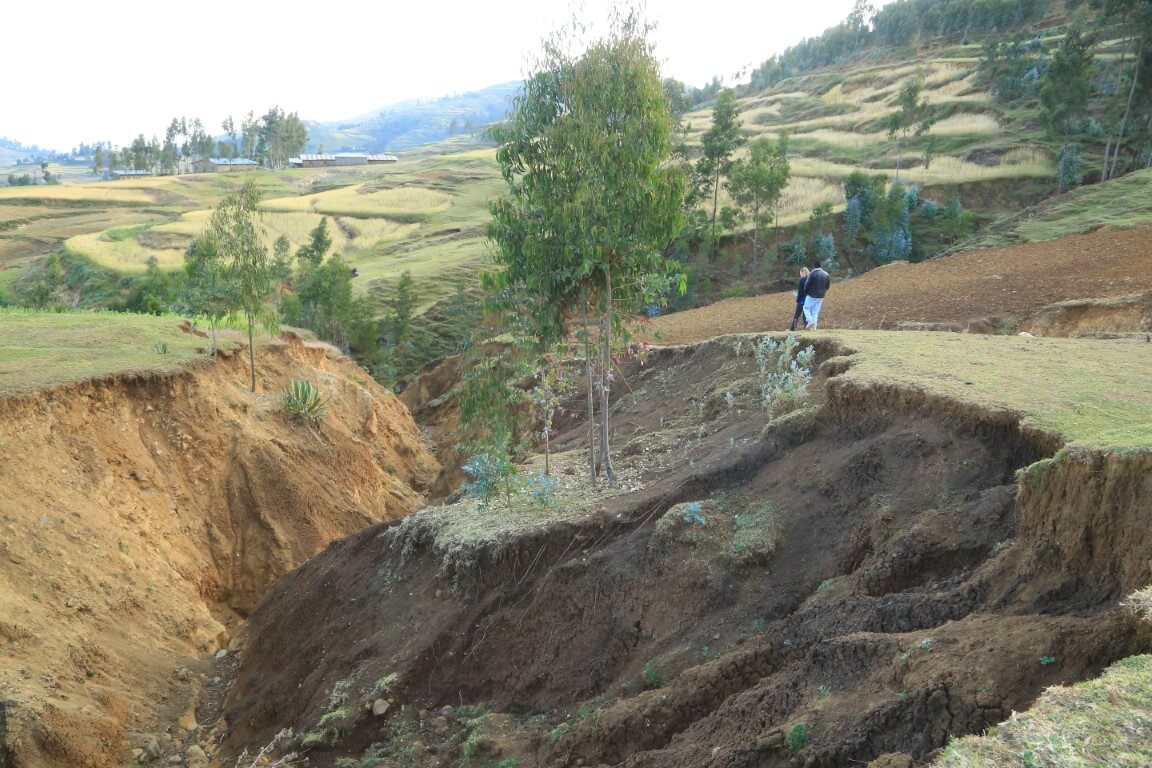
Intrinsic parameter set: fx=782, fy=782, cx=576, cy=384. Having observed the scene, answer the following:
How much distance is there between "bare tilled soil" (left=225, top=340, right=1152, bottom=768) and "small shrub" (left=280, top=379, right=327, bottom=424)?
5.45m

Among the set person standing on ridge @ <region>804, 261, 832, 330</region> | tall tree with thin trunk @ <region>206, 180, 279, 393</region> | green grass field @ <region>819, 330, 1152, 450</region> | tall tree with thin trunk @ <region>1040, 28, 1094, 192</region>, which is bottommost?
green grass field @ <region>819, 330, 1152, 450</region>

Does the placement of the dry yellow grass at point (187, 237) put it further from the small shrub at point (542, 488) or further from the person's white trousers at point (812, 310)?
the small shrub at point (542, 488)

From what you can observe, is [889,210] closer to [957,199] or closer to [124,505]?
[957,199]

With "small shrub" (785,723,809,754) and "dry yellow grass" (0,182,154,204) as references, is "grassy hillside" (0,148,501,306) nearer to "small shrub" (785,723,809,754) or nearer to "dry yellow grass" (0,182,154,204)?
"dry yellow grass" (0,182,154,204)

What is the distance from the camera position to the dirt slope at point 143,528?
8859 millimetres

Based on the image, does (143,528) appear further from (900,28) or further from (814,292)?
(900,28)

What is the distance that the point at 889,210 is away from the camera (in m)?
31.0

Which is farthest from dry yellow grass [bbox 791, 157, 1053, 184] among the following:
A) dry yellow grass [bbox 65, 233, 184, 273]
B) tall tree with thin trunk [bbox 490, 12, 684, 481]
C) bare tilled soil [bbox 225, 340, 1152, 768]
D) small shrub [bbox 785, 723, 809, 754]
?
small shrub [bbox 785, 723, 809, 754]

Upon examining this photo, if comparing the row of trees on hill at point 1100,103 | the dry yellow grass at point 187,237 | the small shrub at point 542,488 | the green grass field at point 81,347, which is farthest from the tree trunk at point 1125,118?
the dry yellow grass at point 187,237

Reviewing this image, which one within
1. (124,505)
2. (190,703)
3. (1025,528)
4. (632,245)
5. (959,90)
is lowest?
(190,703)

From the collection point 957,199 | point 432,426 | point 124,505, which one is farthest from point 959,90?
point 124,505

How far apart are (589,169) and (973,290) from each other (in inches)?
487

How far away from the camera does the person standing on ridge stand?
523 inches

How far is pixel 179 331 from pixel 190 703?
363 inches
